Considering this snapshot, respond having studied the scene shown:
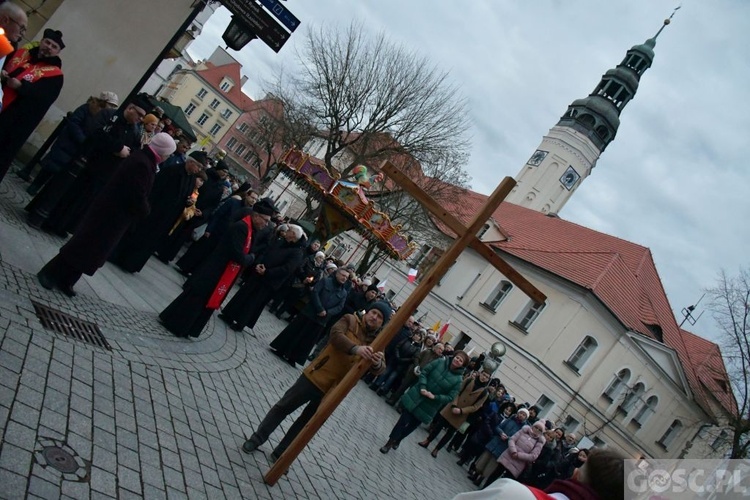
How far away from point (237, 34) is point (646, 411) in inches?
1166

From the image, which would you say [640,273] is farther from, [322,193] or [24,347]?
[24,347]

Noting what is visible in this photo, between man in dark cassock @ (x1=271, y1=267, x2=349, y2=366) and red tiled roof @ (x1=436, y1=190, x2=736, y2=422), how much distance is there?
2261 cm

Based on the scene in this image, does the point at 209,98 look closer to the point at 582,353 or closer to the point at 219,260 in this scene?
the point at 582,353

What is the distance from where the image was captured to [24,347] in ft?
14.3

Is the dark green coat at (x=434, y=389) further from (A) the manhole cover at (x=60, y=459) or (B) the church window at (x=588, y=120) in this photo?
(B) the church window at (x=588, y=120)

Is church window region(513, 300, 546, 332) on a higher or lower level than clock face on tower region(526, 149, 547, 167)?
lower

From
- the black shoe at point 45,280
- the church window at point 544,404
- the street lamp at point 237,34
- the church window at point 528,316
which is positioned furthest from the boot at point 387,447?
the church window at point 528,316

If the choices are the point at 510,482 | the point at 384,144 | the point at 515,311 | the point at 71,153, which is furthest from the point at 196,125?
the point at 510,482

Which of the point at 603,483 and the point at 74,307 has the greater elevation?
the point at 603,483

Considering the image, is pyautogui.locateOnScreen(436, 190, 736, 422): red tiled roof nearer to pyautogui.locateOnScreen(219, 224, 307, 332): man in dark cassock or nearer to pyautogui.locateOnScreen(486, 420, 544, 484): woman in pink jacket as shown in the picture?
pyautogui.locateOnScreen(486, 420, 544, 484): woman in pink jacket

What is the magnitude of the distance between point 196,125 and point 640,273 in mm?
60882

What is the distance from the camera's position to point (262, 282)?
379 inches

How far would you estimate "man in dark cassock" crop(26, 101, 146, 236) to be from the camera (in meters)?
7.91

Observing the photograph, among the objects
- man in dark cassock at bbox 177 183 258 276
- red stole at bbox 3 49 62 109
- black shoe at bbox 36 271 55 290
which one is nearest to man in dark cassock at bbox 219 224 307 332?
man in dark cassock at bbox 177 183 258 276
